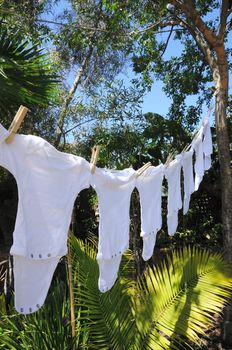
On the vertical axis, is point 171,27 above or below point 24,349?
above

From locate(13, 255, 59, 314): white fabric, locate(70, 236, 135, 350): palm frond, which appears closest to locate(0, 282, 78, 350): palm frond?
locate(70, 236, 135, 350): palm frond

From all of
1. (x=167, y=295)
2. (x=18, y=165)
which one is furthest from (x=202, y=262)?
(x=18, y=165)

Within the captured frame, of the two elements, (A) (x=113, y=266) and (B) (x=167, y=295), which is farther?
(B) (x=167, y=295)

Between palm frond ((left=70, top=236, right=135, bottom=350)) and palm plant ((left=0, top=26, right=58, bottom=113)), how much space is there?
128 centimetres

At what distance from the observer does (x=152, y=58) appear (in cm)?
548

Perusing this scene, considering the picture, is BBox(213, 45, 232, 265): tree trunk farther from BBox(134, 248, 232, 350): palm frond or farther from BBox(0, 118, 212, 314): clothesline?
BBox(0, 118, 212, 314): clothesline

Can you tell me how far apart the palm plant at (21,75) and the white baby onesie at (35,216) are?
1.44 m

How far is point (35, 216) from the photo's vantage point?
1.76 m

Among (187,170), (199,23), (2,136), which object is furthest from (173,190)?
(199,23)

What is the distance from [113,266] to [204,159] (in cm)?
219

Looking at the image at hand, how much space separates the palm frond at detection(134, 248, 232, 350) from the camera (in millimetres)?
2992

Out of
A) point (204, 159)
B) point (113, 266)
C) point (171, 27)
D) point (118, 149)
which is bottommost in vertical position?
point (113, 266)

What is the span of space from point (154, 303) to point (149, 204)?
3.01ft

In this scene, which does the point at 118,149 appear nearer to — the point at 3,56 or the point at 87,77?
the point at 3,56
